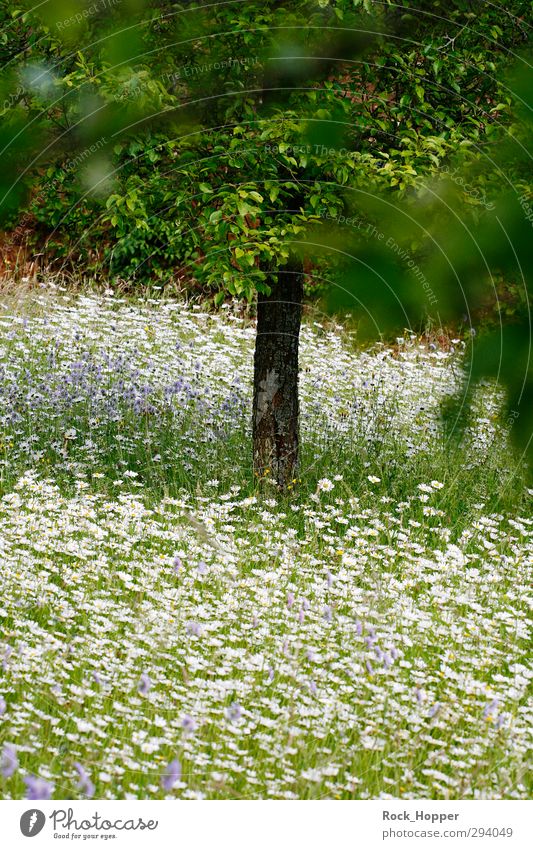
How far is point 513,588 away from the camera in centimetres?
596

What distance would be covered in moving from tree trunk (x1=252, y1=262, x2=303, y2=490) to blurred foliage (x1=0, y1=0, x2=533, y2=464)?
31 centimetres

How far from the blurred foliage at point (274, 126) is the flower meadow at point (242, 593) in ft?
3.86

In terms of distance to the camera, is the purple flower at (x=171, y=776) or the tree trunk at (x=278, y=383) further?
the tree trunk at (x=278, y=383)

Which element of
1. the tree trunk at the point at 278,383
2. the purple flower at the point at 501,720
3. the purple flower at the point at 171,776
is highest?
the tree trunk at the point at 278,383

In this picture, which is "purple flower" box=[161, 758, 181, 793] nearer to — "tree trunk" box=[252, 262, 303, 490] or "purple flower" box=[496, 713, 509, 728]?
"purple flower" box=[496, 713, 509, 728]

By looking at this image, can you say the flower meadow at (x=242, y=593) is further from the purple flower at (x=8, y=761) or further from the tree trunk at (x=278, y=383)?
the tree trunk at (x=278, y=383)

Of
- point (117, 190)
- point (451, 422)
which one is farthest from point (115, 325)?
point (451, 422)

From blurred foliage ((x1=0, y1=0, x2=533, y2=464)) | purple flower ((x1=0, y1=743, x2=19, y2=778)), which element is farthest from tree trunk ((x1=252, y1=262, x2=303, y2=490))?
purple flower ((x1=0, y1=743, x2=19, y2=778))

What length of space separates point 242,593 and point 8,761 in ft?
6.71

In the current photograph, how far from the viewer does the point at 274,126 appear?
19.3 feet

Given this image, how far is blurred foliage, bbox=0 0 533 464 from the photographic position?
537 centimetres

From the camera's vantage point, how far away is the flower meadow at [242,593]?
12.5 feet

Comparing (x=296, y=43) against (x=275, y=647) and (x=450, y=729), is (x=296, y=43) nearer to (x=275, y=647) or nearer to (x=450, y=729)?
(x=275, y=647)

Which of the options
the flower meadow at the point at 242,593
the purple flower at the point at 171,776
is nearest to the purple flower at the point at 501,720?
the flower meadow at the point at 242,593
